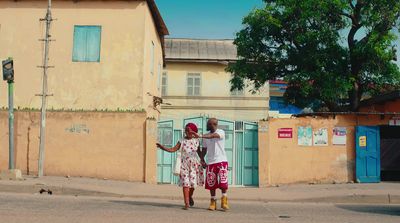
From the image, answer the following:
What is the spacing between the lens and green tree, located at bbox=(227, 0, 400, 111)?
17.5m

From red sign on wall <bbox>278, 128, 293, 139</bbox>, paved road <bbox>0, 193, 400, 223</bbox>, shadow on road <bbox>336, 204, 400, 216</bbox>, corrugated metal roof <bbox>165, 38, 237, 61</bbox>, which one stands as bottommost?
shadow on road <bbox>336, 204, 400, 216</bbox>

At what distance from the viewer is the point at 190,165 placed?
907cm

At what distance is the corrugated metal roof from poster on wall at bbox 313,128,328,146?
1535 cm

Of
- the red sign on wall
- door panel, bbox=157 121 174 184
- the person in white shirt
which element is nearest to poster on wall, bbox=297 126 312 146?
the red sign on wall

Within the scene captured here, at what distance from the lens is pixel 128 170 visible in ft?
50.3

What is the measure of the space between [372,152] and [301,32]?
511 cm

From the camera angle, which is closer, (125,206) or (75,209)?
(75,209)

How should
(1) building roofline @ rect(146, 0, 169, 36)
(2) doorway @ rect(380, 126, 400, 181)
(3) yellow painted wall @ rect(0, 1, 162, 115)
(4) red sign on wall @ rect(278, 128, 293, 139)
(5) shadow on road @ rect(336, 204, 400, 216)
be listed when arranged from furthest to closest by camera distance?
(1) building roofline @ rect(146, 0, 169, 36) → (3) yellow painted wall @ rect(0, 1, 162, 115) → (2) doorway @ rect(380, 126, 400, 181) → (4) red sign on wall @ rect(278, 128, 293, 139) → (5) shadow on road @ rect(336, 204, 400, 216)

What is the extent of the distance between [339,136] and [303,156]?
128 cm

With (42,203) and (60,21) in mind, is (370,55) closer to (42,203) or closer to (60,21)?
(60,21)

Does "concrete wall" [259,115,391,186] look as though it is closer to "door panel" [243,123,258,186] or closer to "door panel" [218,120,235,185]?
"door panel" [243,123,258,186]

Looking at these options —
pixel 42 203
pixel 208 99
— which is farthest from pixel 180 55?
pixel 42 203

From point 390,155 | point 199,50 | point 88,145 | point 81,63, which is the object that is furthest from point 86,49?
point 199,50

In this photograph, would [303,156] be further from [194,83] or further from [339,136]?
[194,83]
